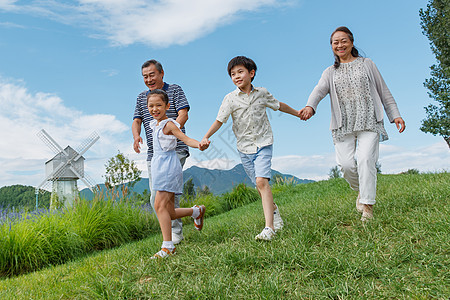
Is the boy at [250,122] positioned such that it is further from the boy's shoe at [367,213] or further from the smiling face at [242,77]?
the boy's shoe at [367,213]

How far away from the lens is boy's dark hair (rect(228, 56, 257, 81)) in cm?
382

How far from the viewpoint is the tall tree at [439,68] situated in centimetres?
1515

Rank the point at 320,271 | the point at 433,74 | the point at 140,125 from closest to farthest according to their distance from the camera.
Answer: the point at 320,271 → the point at 140,125 → the point at 433,74

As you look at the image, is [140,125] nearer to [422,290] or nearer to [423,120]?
[422,290]

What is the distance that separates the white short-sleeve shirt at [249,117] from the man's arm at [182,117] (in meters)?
0.59

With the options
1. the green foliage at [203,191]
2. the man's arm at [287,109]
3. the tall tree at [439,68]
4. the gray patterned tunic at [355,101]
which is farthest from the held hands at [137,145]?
the tall tree at [439,68]

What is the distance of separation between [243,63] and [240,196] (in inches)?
311

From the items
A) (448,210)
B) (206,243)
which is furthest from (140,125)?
(448,210)

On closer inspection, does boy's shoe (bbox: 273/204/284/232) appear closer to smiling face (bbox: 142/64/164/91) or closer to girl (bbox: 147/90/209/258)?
girl (bbox: 147/90/209/258)

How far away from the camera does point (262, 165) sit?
12.3ft

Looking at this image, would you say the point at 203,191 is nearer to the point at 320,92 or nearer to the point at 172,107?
the point at 172,107

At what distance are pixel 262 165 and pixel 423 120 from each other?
14.9m

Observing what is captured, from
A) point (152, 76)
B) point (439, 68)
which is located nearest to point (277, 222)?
point (152, 76)

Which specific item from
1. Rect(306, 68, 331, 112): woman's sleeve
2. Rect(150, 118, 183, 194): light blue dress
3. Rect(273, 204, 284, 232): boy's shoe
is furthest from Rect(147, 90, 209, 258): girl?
Rect(306, 68, 331, 112): woman's sleeve
